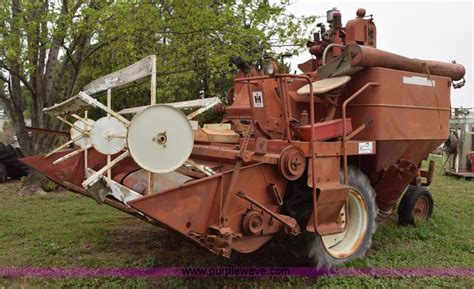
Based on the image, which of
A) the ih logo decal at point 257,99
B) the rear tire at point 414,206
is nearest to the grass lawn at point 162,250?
the rear tire at point 414,206

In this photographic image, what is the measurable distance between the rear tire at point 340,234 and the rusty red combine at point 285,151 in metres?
0.01

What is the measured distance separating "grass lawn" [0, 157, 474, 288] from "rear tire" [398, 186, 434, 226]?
0.50 feet

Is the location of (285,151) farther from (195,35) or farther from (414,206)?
(195,35)

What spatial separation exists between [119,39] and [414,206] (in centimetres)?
608

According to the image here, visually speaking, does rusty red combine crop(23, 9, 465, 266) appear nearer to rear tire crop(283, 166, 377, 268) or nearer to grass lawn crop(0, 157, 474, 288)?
rear tire crop(283, 166, 377, 268)

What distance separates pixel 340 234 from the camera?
15.7ft

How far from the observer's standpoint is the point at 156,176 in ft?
15.4

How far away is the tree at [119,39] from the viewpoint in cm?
799

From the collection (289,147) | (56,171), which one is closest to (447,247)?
(289,147)

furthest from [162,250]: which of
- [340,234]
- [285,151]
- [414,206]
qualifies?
[414,206]

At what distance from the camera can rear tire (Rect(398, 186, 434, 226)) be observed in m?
6.22

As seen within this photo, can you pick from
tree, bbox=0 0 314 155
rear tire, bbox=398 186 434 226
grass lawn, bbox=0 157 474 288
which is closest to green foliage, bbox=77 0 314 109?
tree, bbox=0 0 314 155

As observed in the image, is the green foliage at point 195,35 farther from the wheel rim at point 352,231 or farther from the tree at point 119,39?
the wheel rim at point 352,231

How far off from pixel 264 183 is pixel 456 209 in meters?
4.96
